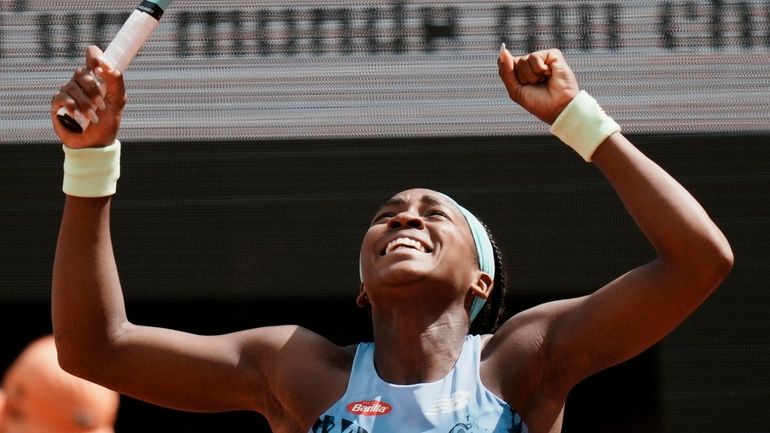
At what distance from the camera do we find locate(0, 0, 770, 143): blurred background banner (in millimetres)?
3346

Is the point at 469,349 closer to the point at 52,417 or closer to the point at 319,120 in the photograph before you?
the point at 52,417

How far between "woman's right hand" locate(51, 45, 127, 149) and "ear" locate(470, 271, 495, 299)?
72 centimetres

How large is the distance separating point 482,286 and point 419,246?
191mm

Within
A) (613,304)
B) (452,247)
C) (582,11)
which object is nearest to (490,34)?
(582,11)

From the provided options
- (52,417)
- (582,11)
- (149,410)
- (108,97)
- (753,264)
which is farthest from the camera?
(149,410)

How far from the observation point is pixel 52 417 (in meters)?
2.80

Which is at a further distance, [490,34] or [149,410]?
[149,410]

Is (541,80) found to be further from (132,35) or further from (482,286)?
(132,35)

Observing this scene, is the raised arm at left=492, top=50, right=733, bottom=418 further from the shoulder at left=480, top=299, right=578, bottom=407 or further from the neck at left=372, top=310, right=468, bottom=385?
the neck at left=372, top=310, right=468, bottom=385

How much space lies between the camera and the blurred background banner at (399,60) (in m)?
3.35

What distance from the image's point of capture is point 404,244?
259 centimetres

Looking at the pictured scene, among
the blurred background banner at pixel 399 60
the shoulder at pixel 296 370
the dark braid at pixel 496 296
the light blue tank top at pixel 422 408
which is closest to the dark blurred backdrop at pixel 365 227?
the blurred background banner at pixel 399 60

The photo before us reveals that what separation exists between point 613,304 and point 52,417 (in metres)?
1.10

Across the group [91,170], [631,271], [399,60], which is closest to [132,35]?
[91,170]
